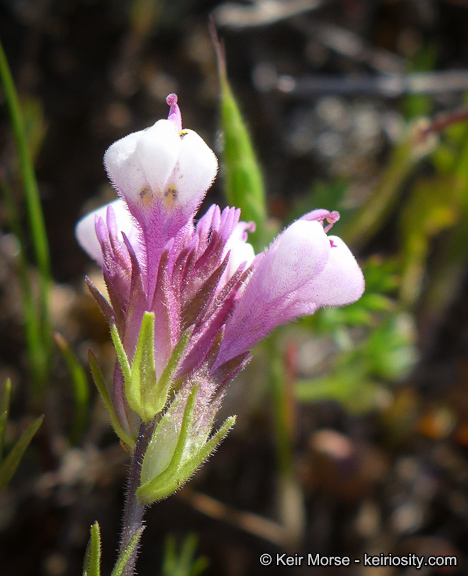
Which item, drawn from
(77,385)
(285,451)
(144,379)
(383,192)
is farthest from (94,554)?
(383,192)

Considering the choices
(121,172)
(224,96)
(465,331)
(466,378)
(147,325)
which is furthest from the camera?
(465,331)

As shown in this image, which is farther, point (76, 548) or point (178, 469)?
point (76, 548)

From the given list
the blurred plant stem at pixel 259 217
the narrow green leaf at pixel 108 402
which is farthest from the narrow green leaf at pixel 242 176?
the narrow green leaf at pixel 108 402

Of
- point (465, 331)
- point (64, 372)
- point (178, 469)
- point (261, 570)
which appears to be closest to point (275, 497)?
point (261, 570)

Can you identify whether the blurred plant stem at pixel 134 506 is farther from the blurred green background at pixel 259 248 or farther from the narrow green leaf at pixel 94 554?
the blurred green background at pixel 259 248

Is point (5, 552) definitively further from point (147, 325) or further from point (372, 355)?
point (147, 325)

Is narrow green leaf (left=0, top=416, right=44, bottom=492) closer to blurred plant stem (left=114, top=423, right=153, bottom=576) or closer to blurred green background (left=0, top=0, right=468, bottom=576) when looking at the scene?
blurred plant stem (left=114, top=423, right=153, bottom=576)

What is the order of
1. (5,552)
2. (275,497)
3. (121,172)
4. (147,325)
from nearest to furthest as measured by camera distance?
(147,325) < (121,172) < (5,552) < (275,497)

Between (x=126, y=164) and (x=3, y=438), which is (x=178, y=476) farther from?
(x=126, y=164)
